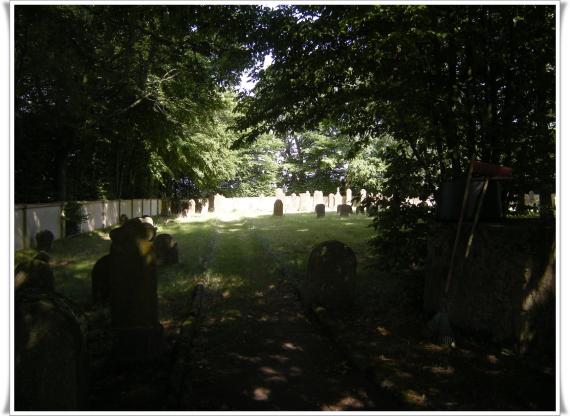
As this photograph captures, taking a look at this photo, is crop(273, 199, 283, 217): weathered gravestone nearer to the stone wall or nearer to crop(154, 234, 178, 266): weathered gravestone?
crop(154, 234, 178, 266): weathered gravestone

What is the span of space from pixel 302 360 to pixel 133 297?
7.03ft

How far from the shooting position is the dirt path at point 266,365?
374 centimetres

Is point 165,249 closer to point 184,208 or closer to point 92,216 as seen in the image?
point 92,216

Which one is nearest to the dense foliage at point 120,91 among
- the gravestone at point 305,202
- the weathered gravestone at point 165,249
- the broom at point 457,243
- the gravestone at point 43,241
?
the gravestone at point 43,241

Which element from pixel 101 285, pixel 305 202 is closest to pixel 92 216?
pixel 101 285

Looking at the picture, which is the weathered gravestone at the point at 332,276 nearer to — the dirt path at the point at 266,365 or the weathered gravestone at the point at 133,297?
the dirt path at the point at 266,365

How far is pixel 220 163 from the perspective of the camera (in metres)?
30.3

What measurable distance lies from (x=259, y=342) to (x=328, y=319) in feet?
4.12

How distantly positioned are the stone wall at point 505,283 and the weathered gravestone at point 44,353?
4.46m

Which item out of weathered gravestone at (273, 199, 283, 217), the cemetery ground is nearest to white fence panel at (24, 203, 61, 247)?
the cemetery ground

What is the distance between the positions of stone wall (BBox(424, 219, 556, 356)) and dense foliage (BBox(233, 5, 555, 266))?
1.24 m

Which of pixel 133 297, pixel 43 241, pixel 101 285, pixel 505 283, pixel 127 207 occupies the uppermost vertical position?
pixel 127 207

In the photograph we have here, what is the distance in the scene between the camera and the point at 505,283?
4.71m

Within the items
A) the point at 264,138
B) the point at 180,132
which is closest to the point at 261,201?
the point at 264,138
